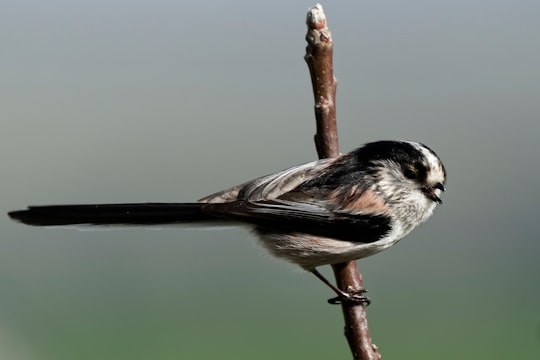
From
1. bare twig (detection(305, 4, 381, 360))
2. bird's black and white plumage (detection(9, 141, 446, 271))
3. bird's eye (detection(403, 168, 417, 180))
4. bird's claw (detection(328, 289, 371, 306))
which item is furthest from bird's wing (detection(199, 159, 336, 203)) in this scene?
bird's claw (detection(328, 289, 371, 306))

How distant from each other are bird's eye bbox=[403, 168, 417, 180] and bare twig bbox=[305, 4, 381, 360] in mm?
293

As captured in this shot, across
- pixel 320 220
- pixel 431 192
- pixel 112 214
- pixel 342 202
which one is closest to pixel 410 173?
pixel 431 192

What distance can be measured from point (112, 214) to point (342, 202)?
860 millimetres

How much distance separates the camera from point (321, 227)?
268 centimetres

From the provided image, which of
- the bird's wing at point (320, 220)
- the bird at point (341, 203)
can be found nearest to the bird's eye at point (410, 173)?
the bird at point (341, 203)

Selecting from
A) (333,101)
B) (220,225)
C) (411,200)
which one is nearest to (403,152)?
(411,200)

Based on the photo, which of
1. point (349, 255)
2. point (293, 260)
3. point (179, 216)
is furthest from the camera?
point (293, 260)

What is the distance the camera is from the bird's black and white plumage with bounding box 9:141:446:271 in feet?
8.70

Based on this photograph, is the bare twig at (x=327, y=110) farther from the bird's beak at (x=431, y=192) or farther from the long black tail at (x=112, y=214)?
the long black tail at (x=112, y=214)

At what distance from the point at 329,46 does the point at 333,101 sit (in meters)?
0.27

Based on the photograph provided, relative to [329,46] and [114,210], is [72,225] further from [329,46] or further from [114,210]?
[329,46]

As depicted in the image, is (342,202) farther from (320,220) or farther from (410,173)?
(410,173)

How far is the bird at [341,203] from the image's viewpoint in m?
2.65

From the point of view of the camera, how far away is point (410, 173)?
2754mm
